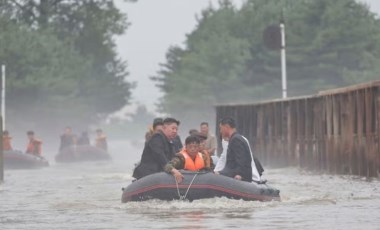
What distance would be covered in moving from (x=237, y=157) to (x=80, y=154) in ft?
150

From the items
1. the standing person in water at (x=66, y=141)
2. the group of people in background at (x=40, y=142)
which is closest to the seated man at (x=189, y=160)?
the group of people in background at (x=40, y=142)

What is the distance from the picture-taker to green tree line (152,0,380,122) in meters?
97.2

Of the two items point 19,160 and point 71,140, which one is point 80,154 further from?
point 19,160

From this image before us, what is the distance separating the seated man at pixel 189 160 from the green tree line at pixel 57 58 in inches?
2733

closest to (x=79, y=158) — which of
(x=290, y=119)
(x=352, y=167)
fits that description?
(x=290, y=119)

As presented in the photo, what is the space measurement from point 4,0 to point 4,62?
16.1 m

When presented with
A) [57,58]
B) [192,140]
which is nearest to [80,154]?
[57,58]

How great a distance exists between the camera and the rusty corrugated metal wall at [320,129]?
37.0 m

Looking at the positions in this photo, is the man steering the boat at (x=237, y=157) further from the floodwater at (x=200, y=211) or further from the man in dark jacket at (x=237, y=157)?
the floodwater at (x=200, y=211)

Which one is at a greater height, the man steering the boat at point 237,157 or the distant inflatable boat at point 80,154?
the distant inflatable boat at point 80,154

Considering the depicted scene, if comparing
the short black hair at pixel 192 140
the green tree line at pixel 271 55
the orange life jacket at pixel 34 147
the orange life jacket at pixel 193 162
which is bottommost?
the orange life jacket at pixel 193 162

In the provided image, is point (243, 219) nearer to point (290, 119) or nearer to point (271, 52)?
point (290, 119)

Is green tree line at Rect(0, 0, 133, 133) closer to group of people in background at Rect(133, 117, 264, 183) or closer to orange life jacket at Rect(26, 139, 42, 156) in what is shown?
orange life jacket at Rect(26, 139, 42, 156)

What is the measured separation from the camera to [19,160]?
57.6 meters
